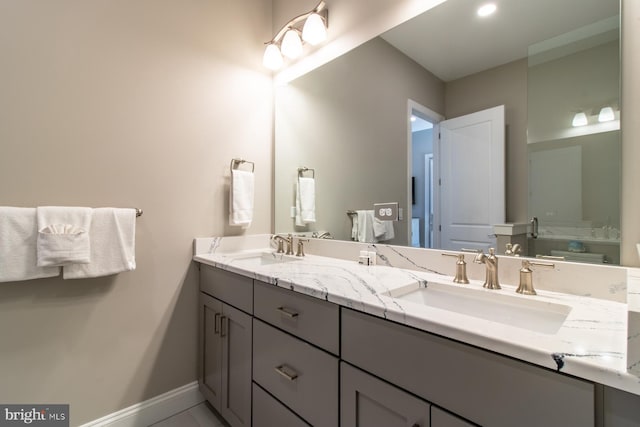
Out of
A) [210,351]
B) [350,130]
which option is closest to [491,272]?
[350,130]

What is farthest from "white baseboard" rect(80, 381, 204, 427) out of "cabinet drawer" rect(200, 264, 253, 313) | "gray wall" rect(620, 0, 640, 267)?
"gray wall" rect(620, 0, 640, 267)

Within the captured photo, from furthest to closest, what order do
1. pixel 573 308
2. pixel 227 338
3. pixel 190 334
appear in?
pixel 190 334 → pixel 227 338 → pixel 573 308

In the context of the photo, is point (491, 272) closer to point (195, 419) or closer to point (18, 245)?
point (195, 419)

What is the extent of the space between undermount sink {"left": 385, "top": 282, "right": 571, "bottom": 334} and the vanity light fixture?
109 centimetres

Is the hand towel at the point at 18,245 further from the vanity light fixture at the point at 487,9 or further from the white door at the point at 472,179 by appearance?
the vanity light fixture at the point at 487,9

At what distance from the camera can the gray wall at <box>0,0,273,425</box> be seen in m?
1.25

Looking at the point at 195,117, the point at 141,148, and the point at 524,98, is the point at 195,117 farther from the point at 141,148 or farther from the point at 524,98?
the point at 524,98

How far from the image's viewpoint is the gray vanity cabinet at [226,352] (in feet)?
4.34

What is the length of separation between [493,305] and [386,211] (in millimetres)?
683

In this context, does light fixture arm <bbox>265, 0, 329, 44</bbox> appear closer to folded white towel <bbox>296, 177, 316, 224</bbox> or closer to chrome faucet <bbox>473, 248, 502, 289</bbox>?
folded white towel <bbox>296, 177, 316, 224</bbox>

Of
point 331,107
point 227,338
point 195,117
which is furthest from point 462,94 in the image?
point 227,338

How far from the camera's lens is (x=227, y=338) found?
4.81ft

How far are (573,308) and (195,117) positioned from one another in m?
1.92

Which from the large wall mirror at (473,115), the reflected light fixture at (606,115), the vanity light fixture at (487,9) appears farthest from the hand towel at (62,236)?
the reflected light fixture at (606,115)
